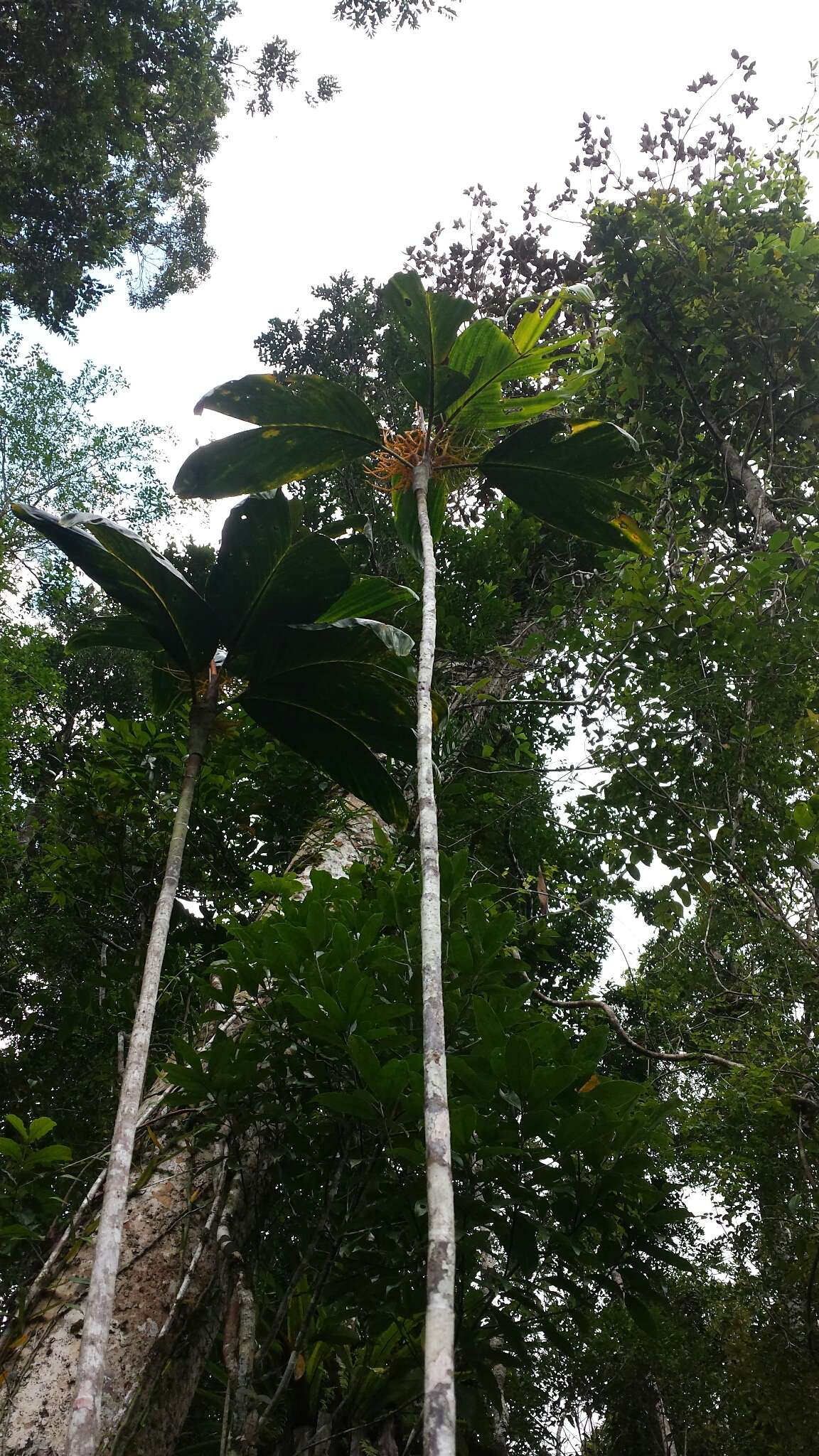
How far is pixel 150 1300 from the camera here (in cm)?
235

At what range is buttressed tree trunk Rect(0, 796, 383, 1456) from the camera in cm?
207

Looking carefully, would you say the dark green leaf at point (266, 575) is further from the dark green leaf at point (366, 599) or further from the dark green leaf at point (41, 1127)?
the dark green leaf at point (41, 1127)

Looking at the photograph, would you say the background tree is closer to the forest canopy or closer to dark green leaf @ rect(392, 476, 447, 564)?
the forest canopy

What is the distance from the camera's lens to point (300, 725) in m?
3.43

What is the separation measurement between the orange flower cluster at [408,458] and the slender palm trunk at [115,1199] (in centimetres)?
131

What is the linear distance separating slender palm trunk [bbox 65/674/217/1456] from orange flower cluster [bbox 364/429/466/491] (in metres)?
1.31

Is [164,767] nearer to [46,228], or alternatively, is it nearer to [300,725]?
[300,725]

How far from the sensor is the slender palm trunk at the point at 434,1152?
Result: 116cm

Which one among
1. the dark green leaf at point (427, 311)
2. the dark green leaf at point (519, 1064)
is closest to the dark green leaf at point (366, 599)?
the dark green leaf at point (427, 311)

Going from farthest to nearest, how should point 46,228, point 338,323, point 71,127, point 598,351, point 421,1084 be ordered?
point 46,228 → point 71,127 → point 338,323 → point 598,351 → point 421,1084

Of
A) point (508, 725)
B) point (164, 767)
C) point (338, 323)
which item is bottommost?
point (164, 767)

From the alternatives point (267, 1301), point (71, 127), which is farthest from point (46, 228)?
point (267, 1301)

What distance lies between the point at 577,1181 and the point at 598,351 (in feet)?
12.0

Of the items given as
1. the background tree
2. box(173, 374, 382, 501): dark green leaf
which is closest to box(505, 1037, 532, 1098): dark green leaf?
box(173, 374, 382, 501): dark green leaf
